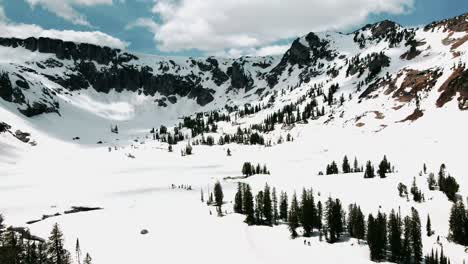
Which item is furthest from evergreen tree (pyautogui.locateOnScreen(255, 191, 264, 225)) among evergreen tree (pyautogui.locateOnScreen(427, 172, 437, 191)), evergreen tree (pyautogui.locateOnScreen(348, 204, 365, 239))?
evergreen tree (pyautogui.locateOnScreen(427, 172, 437, 191))

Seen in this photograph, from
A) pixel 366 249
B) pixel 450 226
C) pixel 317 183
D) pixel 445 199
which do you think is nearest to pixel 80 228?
pixel 366 249

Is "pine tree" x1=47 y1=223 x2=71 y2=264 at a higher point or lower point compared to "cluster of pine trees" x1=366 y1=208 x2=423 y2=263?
higher

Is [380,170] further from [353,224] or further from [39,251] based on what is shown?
[39,251]

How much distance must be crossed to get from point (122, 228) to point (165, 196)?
49632 millimetres

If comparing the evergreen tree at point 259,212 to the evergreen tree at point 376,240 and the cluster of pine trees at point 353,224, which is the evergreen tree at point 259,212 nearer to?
the cluster of pine trees at point 353,224

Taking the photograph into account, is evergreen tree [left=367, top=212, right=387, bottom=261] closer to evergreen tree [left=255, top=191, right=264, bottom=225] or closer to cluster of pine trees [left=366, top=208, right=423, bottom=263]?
cluster of pine trees [left=366, top=208, right=423, bottom=263]

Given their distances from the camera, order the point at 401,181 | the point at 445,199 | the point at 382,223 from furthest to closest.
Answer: the point at 401,181
the point at 445,199
the point at 382,223

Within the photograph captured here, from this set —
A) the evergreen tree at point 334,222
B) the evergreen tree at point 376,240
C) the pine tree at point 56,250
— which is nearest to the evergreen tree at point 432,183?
the evergreen tree at point 334,222

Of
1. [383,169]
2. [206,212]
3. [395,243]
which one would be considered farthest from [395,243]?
[383,169]

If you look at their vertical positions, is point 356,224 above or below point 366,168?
below

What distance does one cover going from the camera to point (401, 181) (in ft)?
476

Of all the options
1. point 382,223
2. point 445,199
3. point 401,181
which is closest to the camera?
point 382,223

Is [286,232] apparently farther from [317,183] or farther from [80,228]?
[80,228]

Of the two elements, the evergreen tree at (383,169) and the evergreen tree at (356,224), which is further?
the evergreen tree at (383,169)
